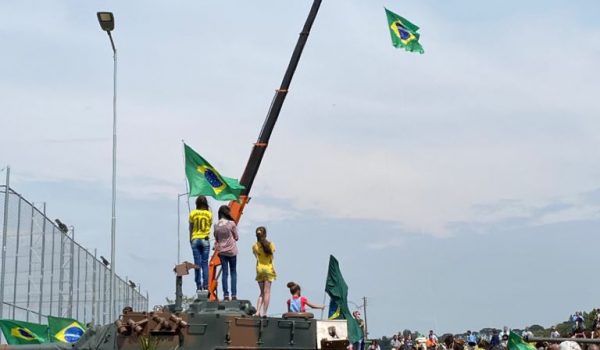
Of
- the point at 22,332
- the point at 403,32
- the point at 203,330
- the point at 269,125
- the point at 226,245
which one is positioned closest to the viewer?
the point at 203,330

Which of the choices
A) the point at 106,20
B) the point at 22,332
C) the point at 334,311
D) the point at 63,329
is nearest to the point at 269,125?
the point at 106,20

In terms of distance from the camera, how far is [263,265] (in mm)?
15352

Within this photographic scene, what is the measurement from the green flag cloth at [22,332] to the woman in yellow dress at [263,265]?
5.45 metres

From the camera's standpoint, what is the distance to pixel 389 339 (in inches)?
1395

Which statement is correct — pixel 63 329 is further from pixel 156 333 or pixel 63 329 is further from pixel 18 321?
pixel 156 333

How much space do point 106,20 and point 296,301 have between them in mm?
10432

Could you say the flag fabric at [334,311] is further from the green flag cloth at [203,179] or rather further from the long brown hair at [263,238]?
the long brown hair at [263,238]

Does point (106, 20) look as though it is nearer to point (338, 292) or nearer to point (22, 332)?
point (22, 332)

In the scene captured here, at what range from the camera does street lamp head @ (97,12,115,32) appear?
22609 millimetres

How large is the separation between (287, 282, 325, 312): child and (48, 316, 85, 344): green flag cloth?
6427 millimetres

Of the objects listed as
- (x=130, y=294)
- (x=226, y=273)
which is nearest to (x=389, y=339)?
(x=130, y=294)

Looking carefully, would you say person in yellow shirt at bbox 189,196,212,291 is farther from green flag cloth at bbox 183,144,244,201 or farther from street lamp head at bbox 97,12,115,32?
street lamp head at bbox 97,12,115,32

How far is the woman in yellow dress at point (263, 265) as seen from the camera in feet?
50.2

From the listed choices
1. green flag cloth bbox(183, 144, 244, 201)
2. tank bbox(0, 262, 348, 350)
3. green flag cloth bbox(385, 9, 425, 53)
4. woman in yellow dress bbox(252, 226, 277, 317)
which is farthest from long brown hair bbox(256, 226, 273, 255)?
green flag cloth bbox(385, 9, 425, 53)
